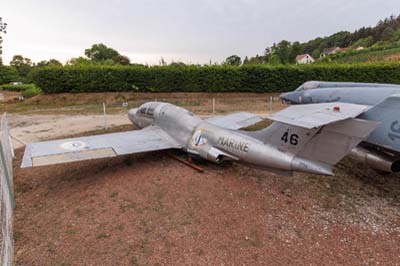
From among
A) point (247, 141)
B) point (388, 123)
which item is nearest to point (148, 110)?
point (247, 141)

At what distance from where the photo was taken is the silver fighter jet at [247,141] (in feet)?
14.9

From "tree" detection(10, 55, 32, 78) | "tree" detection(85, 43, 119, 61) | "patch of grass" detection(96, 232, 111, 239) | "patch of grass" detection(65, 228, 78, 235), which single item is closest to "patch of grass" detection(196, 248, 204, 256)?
"patch of grass" detection(96, 232, 111, 239)

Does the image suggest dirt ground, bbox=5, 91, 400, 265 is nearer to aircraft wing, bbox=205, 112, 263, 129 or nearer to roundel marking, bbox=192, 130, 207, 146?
roundel marking, bbox=192, 130, 207, 146

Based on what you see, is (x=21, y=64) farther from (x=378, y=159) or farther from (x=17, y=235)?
(x=378, y=159)

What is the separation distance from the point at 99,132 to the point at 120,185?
23.1ft

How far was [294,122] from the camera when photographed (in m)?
4.01

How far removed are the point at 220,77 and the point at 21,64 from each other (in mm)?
92290

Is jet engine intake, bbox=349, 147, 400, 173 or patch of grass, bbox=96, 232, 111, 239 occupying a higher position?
jet engine intake, bbox=349, 147, 400, 173

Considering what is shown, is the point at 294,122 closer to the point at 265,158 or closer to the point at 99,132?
the point at 265,158

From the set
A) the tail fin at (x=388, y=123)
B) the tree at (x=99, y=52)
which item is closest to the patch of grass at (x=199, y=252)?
the tail fin at (x=388, y=123)

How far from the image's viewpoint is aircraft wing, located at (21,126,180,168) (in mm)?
6559

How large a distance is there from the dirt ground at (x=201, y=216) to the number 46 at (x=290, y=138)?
177 cm

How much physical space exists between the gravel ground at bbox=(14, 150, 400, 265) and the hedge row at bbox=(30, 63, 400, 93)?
20.1 m

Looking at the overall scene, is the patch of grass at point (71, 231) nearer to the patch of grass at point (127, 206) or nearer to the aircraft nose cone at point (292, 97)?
the patch of grass at point (127, 206)
